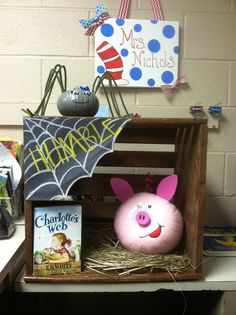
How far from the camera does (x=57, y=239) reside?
85 centimetres

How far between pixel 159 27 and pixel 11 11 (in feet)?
1.90

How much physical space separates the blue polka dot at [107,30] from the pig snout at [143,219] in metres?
0.75

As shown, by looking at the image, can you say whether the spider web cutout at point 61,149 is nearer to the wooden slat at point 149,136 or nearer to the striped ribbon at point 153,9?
the wooden slat at point 149,136

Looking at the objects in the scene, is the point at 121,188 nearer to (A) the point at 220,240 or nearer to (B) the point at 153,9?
(A) the point at 220,240

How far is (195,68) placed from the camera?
4.48ft

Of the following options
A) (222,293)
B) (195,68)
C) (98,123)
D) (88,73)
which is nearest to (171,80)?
(195,68)

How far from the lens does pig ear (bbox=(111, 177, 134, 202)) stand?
0.98m

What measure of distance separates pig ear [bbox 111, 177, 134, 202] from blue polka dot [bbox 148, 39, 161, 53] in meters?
0.62

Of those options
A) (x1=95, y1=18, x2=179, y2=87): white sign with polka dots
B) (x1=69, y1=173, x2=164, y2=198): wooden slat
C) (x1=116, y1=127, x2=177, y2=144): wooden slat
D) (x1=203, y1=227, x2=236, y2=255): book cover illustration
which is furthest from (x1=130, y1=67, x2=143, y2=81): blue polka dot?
(x1=203, y1=227, x2=236, y2=255): book cover illustration

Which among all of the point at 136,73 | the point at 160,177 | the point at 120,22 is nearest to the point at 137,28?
the point at 120,22

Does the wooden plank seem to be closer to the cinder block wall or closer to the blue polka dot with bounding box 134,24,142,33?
the cinder block wall

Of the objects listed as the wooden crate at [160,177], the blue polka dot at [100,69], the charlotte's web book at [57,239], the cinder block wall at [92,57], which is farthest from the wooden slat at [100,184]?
the blue polka dot at [100,69]

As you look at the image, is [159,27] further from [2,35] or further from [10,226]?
[10,226]

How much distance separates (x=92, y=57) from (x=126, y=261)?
0.82m
